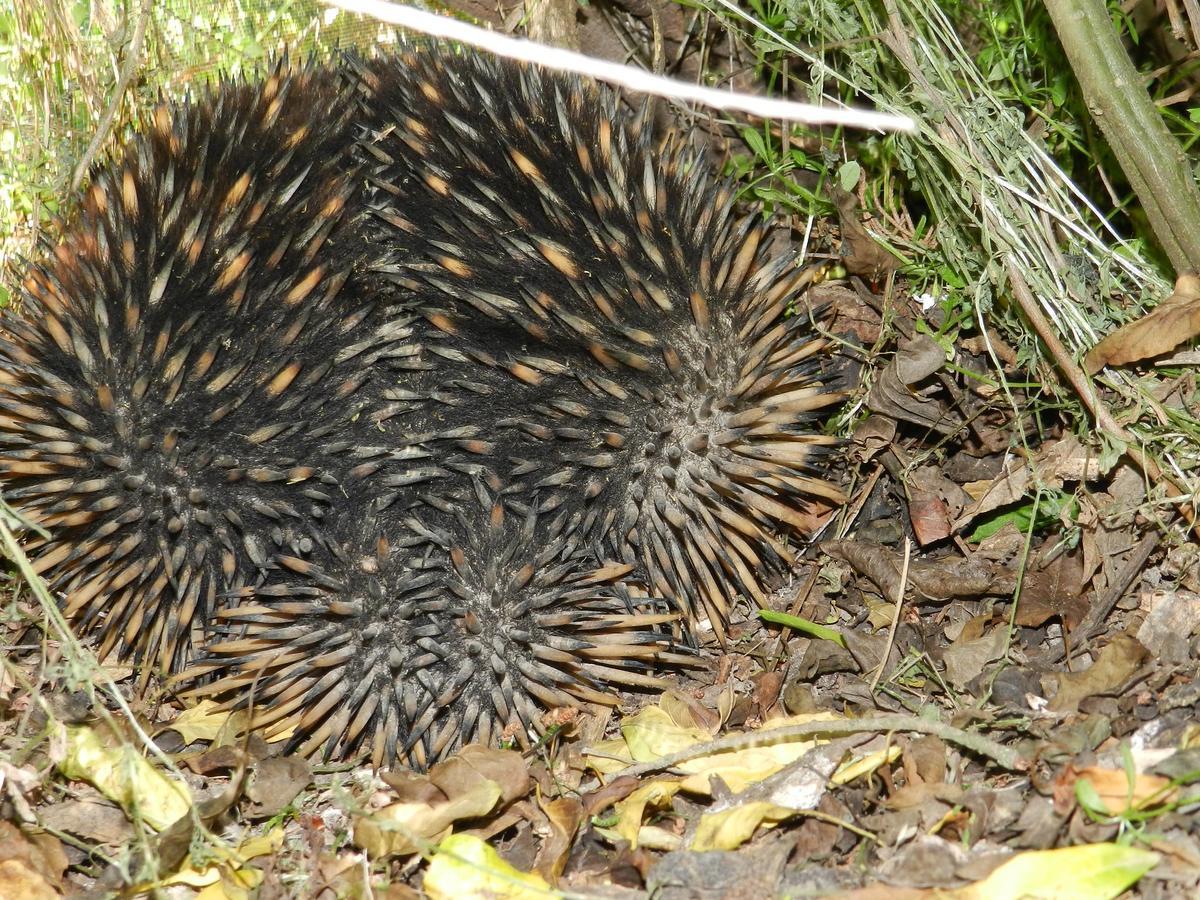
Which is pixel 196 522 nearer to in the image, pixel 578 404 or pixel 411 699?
pixel 411 699

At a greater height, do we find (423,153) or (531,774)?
(423,153)

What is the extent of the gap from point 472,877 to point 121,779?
4.04ft

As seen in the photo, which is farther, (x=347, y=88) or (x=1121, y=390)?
(x=347, y=88)

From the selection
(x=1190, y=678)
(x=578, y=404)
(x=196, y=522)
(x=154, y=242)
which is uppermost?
(x=154, y=242)

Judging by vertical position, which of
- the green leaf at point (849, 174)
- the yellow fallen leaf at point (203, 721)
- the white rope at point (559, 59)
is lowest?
the yellow fallen leaf at point (203, 721)

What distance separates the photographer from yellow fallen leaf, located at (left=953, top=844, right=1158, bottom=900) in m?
2.67

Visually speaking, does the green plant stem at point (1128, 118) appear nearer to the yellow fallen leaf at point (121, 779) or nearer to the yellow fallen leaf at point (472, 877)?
the yellow fallen leaf at point (472, 877)

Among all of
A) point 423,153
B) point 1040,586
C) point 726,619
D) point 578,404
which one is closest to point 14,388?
point 423,153

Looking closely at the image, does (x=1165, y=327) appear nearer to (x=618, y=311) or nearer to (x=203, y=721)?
(x=618, y=311)

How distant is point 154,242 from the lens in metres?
3.68

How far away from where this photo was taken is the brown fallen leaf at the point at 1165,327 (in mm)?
3635

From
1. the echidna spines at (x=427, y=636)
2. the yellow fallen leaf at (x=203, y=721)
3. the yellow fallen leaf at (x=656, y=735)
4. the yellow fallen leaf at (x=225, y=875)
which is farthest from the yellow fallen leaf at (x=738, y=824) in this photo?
the yellow fallen leaf at (x=203, y=721)

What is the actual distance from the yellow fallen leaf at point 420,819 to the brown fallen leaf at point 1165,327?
2490 millimetres

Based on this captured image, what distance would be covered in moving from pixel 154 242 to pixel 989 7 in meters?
3.11
